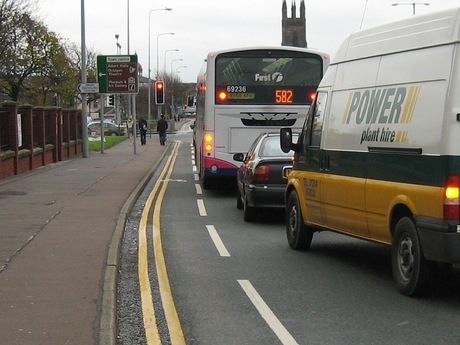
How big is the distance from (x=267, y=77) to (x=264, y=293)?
11252 mm

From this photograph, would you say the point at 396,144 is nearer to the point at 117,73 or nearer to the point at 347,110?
the point at 347,110

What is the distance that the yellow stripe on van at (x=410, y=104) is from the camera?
7926 mm

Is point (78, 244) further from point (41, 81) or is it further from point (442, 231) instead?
point (41, 81)

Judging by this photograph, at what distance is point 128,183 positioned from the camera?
22250 mm

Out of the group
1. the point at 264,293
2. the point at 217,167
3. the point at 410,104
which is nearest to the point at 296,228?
the point at 264,293

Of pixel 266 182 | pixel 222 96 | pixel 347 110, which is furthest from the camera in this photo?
pixel 222 96

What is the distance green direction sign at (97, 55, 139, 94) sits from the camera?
37500mm

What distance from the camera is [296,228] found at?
1130cm

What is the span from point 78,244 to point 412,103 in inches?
207

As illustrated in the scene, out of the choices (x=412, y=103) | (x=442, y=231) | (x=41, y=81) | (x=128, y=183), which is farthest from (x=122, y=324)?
(x=41, y=81)

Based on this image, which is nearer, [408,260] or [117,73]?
[408,260]

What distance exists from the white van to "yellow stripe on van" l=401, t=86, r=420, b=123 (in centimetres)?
2

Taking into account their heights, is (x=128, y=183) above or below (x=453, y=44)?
below

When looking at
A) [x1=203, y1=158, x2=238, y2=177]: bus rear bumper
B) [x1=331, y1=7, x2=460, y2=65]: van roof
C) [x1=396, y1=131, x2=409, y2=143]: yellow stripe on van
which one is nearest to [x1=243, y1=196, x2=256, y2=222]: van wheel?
[x1=203, y1=158, x2=238, y2=177]: bus rear bumper
